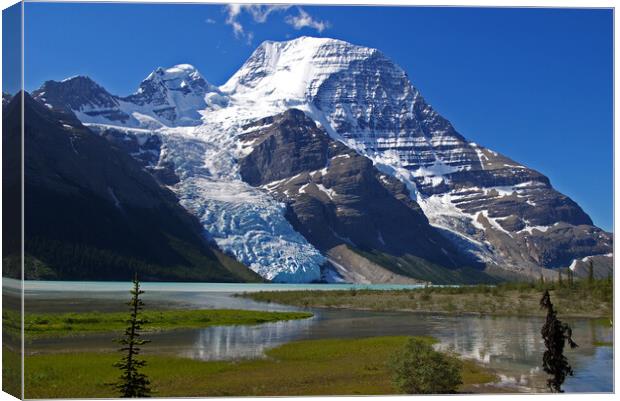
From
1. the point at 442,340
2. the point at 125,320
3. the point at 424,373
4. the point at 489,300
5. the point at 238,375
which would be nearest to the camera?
the point at 424,373

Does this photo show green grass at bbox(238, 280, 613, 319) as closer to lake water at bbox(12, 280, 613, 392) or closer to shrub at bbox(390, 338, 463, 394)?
lake water at bbox(12, 280, 613, 392)

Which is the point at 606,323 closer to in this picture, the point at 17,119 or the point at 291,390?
the point at 291,390

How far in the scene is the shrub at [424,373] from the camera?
95.1ft

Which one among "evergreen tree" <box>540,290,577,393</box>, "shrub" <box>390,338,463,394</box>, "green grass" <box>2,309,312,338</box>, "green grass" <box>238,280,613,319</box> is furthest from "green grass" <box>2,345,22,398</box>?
"green grass" <box>238,280,613,319</box>

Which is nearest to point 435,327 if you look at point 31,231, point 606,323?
point 606,323

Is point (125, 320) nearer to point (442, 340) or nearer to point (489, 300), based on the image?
point (442, 340)

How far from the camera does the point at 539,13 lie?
31.1m

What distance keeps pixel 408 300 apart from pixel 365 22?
66.5m

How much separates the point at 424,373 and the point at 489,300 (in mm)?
63965

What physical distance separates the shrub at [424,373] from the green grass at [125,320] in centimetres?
2817


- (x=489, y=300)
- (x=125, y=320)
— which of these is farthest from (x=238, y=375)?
(x=489, y=300)

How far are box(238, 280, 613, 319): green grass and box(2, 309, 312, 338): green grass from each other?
1849cm

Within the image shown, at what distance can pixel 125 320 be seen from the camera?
202 feet

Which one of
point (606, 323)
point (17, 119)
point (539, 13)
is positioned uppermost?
point (539, 13)
